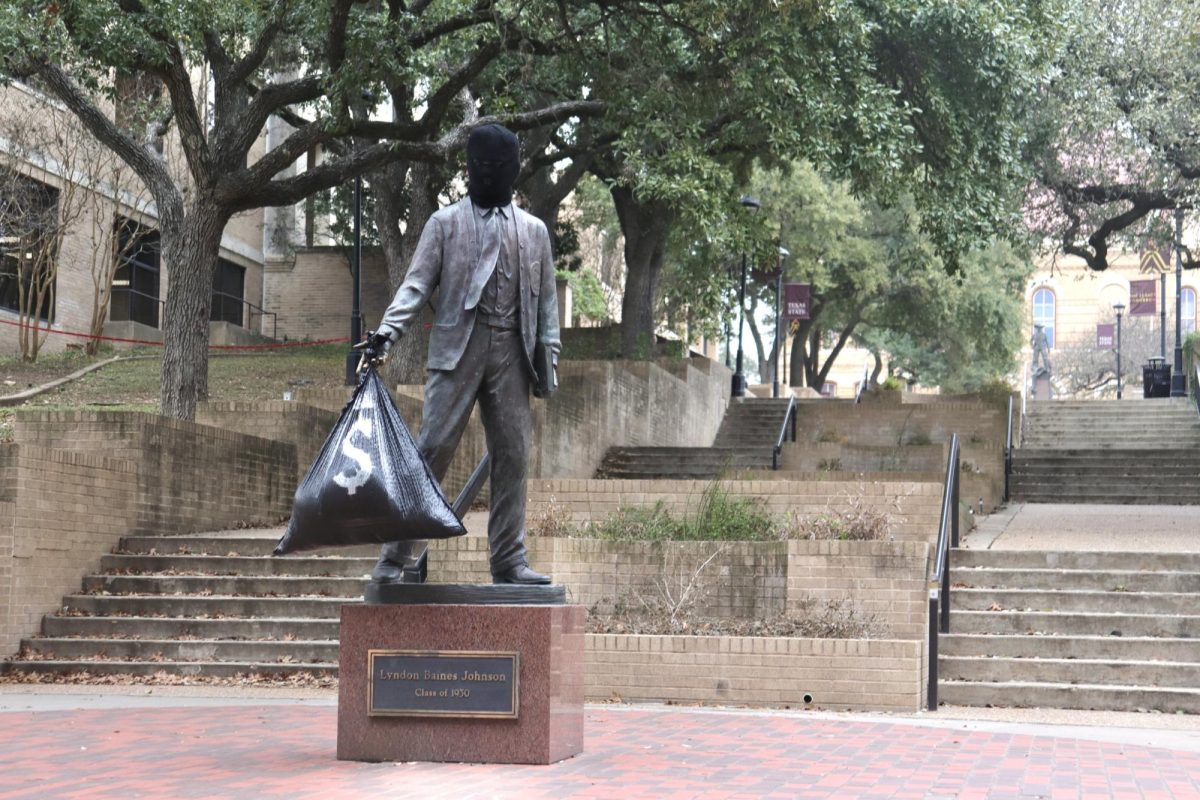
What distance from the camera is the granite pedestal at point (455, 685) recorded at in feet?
25.3

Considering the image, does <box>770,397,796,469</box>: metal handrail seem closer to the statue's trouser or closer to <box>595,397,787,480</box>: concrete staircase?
<box>595,397,787,480</box>: concrete staircase

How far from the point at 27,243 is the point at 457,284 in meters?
22.3

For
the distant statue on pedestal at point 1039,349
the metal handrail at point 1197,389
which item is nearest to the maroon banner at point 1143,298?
the distant statue on pedestal at point 1039,349

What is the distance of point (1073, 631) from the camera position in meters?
13.0

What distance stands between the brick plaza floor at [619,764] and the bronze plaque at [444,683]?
0.29m

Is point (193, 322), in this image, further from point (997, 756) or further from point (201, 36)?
point (997, 756)

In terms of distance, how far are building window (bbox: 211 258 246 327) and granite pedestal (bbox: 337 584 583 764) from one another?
32.5 meters

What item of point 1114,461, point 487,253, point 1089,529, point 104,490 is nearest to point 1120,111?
point 1114,461

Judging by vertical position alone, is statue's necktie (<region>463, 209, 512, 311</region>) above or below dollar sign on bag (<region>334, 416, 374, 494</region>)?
above

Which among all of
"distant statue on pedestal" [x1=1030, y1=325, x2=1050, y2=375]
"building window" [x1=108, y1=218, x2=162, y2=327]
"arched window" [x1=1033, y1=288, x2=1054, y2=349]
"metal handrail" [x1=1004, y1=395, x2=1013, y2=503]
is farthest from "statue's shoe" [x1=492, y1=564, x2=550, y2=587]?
"arched window" [x1=1033, y1=288, x2=1054, y2=349]

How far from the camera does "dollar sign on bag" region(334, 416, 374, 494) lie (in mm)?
7262

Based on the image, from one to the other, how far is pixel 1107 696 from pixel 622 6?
1165 cm

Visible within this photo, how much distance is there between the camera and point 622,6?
1998 centimetres

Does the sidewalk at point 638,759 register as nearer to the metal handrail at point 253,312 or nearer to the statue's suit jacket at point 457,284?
the statue's suit jacket at point 457,284
